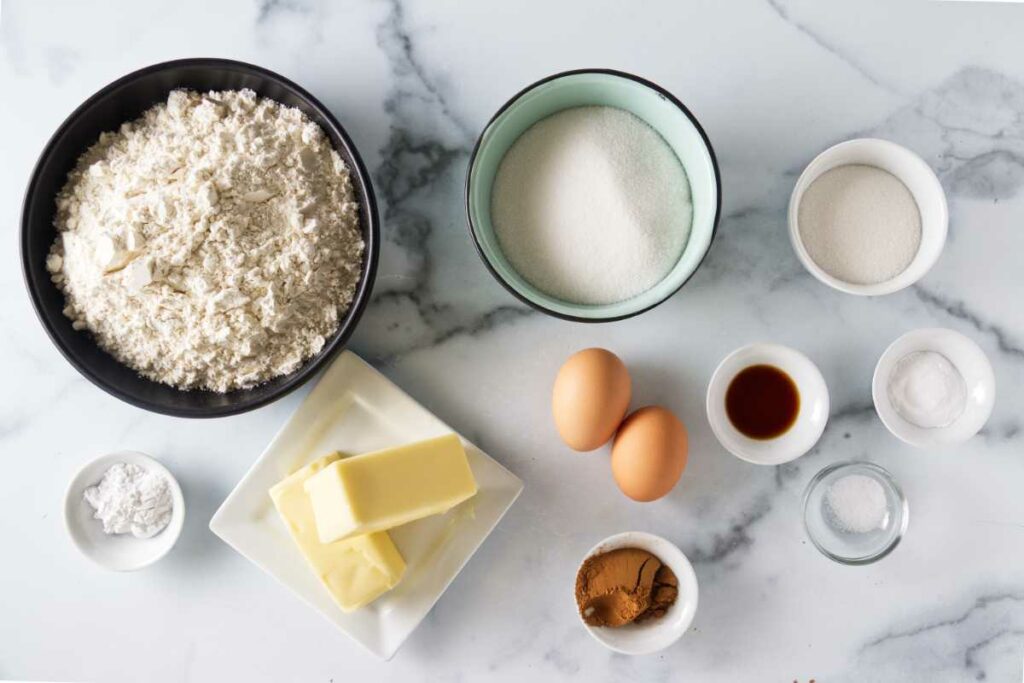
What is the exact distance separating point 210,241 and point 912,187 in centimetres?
110

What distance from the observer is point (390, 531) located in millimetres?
1388

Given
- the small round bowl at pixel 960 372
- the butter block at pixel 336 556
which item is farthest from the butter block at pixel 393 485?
the small round bowl at pixel 960 372

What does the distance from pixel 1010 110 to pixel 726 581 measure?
3.09 feet

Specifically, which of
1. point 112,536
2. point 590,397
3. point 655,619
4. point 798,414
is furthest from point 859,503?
point 112,536

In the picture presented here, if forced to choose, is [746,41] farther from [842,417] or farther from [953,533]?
[953,533]

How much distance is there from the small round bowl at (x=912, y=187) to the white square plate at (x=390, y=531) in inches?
23.9

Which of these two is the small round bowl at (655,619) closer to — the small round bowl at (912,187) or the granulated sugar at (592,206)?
the granulated sugar at (592,206)

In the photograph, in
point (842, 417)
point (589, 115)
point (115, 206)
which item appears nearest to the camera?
point (115, 206)

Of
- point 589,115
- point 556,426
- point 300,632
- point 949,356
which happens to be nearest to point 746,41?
point 589,115

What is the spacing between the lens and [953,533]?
56.7 inches

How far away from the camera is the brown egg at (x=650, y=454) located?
1290 mm

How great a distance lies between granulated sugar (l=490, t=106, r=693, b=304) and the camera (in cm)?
129

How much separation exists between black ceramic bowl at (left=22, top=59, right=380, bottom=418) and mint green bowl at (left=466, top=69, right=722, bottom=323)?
0.18m

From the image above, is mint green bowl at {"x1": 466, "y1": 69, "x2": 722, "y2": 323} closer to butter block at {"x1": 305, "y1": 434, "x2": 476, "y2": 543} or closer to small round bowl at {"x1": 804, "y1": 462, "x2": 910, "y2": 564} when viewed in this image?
butter block at {"x1": 305, "y1": 434, "x2": 476, "y2": 543}
